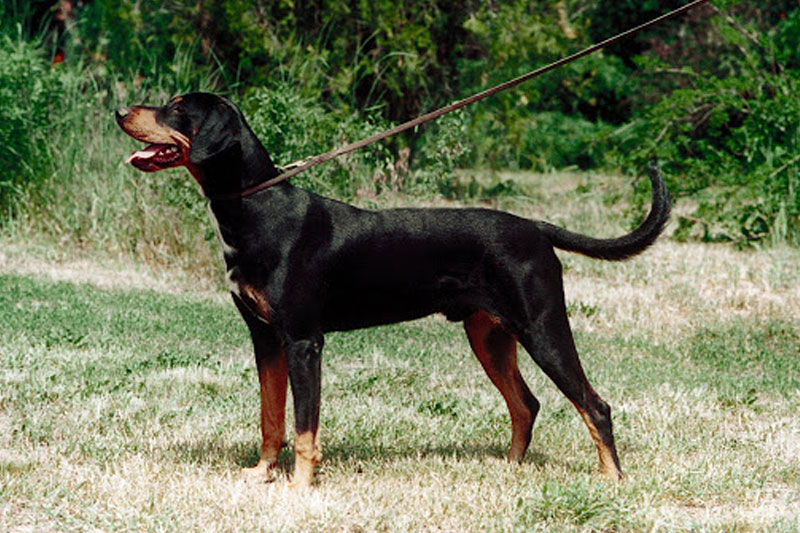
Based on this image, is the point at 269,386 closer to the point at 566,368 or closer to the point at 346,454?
the point at 346,454

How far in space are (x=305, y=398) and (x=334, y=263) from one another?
59cm

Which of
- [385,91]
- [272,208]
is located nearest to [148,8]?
[385,91]

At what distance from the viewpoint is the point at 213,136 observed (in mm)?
4473

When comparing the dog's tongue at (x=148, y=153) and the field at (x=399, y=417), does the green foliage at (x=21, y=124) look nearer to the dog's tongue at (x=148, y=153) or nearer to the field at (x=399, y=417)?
the field at (x=399, y=417)

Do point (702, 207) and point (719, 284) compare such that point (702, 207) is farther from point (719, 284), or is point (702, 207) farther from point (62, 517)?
point (62, 517)

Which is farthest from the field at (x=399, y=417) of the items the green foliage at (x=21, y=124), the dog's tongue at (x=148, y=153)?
the green foliage at (x=21, y=124)

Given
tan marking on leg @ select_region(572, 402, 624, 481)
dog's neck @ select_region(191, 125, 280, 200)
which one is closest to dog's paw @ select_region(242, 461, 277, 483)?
dog's neck @ select_region(191, 125, 280, 200)

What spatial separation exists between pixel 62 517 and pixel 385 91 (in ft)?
32.6

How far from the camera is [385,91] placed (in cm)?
1353

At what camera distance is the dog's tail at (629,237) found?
16.0 feet

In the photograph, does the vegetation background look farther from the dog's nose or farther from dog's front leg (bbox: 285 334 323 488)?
dog's front leg (bbox: 285 334 323 488)

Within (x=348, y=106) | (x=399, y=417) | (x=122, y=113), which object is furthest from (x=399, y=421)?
(x=348, y=106)

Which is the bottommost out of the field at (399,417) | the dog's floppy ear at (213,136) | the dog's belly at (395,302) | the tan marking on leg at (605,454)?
the field at (399,417)

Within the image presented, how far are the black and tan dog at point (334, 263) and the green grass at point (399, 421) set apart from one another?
41cm
